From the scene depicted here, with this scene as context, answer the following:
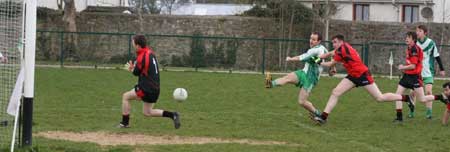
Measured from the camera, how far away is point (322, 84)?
2872 centimetres

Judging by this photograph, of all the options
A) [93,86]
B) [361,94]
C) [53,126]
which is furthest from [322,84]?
[53,126]

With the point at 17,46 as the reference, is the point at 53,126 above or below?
below

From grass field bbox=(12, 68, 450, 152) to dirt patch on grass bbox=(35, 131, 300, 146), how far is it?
0.32 metres

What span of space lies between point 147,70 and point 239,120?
317 cm

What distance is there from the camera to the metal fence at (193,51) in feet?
120

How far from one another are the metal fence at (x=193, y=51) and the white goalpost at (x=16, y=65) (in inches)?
965

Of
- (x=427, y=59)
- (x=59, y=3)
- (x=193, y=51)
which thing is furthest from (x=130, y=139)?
(x=59, y=3)

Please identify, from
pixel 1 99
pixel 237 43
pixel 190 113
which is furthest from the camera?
pixel 237 43

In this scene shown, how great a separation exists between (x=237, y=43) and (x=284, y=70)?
261cm

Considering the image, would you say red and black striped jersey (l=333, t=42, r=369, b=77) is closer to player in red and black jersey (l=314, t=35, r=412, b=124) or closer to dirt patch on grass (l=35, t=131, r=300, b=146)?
player in red and black jersey (l=314, t=35, r=412, b=124)

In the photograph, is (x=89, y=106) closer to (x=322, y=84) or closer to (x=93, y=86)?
(x=93, y=86)

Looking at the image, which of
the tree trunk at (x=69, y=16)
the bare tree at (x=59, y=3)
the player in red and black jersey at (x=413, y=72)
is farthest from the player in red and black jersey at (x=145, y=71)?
the bare tree at (x=59, y=3)

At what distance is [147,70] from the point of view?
13.1 metres

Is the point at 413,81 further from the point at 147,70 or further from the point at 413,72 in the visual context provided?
the point at 147,70
